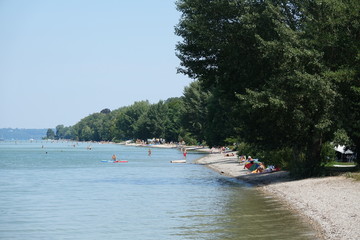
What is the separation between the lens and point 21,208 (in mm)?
36000

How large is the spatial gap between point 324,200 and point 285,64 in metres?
10.2

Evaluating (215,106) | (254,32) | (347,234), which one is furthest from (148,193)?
(215,106)

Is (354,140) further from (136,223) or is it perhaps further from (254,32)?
(136,223)

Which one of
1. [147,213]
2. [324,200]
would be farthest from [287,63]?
[147,213]

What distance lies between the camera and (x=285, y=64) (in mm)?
38156

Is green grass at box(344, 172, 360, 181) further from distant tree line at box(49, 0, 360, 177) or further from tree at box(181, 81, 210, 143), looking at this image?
tree at box(181, 81, 210, 143)

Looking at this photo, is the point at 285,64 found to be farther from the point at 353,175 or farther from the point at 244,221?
the point at 244,221

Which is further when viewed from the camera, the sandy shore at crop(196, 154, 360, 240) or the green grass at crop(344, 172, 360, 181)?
the green grass at crop(344, 172, 360, 181)

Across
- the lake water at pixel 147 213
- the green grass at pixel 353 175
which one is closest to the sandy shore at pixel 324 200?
the green grass at pixel 353 175

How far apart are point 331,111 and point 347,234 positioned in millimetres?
17351

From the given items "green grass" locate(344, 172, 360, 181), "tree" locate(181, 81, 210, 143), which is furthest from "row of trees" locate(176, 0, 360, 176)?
"tree" locate(181, 81, 210, 143)

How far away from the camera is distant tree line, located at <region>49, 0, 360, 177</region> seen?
3772 cm

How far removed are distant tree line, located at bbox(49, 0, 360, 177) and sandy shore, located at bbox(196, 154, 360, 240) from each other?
2.72 meters

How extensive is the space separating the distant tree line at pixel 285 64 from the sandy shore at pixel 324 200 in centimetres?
272
